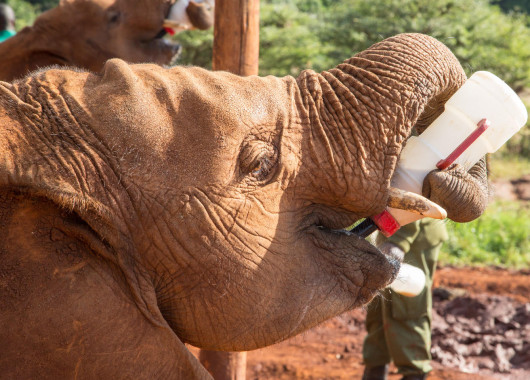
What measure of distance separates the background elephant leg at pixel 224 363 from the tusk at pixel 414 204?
1.74m

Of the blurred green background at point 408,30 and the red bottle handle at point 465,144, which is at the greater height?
the red bottle handle at point 465,144

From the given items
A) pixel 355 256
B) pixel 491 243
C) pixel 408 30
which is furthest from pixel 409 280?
pixel 408 30

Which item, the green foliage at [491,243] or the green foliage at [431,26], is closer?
the green foliage at [491,243]

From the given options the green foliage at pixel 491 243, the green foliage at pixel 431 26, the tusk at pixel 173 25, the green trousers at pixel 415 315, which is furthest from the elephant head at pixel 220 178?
the green foliage at pixel 431 26

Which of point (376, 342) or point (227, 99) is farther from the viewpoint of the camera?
point (376, 342)

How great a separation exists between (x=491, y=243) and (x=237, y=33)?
7.18 meters

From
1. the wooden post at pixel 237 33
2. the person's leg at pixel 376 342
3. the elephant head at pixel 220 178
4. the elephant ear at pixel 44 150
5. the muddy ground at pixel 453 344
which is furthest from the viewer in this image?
the muddy ground at pixel 453 344

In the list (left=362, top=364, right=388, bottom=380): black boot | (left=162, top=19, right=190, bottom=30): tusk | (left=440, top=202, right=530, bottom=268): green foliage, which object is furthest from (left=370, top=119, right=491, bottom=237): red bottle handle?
(left=440, top=202, right=530, bottom=268): green foliage

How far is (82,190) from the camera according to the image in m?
2.26

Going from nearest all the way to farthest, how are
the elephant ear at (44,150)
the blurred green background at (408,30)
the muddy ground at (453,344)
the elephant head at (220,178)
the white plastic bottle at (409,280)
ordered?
1. the elephant ear at (44,150)
2. the elephant head at (220,178)
3. the white plastic bottle at (409,280)
4. the muddy ground at (453,344)
5. the blurred green background at (408,30)

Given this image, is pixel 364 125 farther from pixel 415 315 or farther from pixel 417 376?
pixel 417 376

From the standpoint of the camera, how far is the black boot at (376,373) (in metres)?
5.55

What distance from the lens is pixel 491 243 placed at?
33.1ft

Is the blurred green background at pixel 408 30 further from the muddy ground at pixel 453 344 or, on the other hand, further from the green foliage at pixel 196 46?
the muddy ground at pixel 453 344
